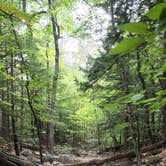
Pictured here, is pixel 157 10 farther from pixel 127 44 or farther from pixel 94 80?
pixel 94 80

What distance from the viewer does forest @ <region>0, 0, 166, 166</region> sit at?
108 cm

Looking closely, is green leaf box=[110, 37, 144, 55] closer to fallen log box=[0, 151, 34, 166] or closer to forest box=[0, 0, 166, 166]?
forest box=[0, 0, 166, 166]

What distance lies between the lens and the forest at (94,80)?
1.08m

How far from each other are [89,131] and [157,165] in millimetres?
23072

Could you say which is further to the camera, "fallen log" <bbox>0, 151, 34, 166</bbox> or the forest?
"fallen log" <bbox>0, 151, 34, 166</bbox>

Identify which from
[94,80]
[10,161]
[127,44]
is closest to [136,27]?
[127,44]

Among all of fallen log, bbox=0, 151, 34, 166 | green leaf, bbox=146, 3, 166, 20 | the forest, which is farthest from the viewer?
fallen log, bbox=0, 151, 34, 166

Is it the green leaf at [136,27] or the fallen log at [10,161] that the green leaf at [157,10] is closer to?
the green leaf at [136,27]

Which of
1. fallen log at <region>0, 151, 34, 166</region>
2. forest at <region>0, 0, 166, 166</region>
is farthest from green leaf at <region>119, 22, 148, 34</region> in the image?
fallen log at <region>0, 151, 34, 166</region>

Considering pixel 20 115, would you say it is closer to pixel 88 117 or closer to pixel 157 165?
pixel 157 165

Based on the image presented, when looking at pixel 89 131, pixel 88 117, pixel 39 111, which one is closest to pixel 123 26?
pixel 39 111

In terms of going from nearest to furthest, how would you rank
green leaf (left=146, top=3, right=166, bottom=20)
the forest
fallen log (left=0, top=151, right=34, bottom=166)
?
green leaf (left=146, top=3, right=166, bottom=20), the forest, fallen log (left=0, top=151, right=34, bottom=166)

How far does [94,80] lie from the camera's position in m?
10.5

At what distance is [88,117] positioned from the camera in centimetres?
2344
